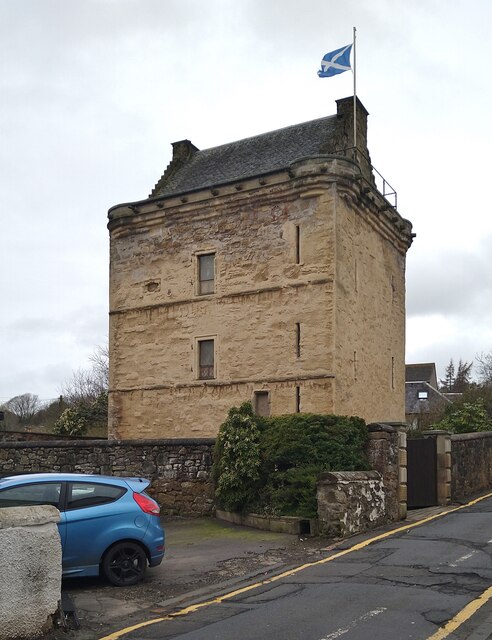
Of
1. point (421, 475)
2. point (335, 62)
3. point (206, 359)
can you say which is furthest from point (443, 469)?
point (335, 62)

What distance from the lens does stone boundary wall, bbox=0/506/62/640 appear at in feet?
23.6

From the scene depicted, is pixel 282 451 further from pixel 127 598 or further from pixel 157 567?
pixel 127 598

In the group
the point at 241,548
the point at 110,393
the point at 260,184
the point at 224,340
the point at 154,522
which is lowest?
the point at 241,548

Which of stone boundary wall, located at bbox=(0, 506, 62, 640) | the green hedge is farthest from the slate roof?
stone boundary wall, located at bbox=(0, 506, 62, 640)

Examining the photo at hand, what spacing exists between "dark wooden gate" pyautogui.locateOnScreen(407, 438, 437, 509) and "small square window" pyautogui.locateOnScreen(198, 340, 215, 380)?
357 inches

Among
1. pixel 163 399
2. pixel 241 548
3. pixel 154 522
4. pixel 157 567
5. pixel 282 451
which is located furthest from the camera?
pixel 163 399

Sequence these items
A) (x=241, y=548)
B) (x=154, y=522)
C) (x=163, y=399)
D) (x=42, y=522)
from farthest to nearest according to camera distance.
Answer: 1. (x=163, y=399)
2. (x=241, y=548)
3. (x=154, y=522)
4. (x=42, y=522)

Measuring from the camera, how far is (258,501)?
1539cm

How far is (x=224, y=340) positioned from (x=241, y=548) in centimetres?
1327

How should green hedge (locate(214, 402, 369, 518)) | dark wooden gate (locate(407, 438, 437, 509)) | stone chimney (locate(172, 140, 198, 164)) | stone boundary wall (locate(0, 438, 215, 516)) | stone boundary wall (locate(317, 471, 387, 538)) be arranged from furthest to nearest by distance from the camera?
stone chimney (locate(172, 140, 198, 164))
dark wooden gate (locate(407, 438, 437, 509))
stone boundary wall (locate(0, 438, 215, 516))
green hedge (locate(214, 402, 369, 518))
stone boundary wall (locate(317, 471, 387, 538))

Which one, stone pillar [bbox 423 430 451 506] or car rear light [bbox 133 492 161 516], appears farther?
stone pillar [bbox 423 430 451 506]

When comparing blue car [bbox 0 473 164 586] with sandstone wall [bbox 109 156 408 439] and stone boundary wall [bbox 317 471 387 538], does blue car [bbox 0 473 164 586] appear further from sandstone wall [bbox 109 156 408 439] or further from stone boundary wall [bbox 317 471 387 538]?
sandstone wall [bbox 109 156 408 439]

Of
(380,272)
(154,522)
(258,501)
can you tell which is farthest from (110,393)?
(154,522)

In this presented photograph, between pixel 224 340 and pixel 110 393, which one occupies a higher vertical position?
pixel 224 340
